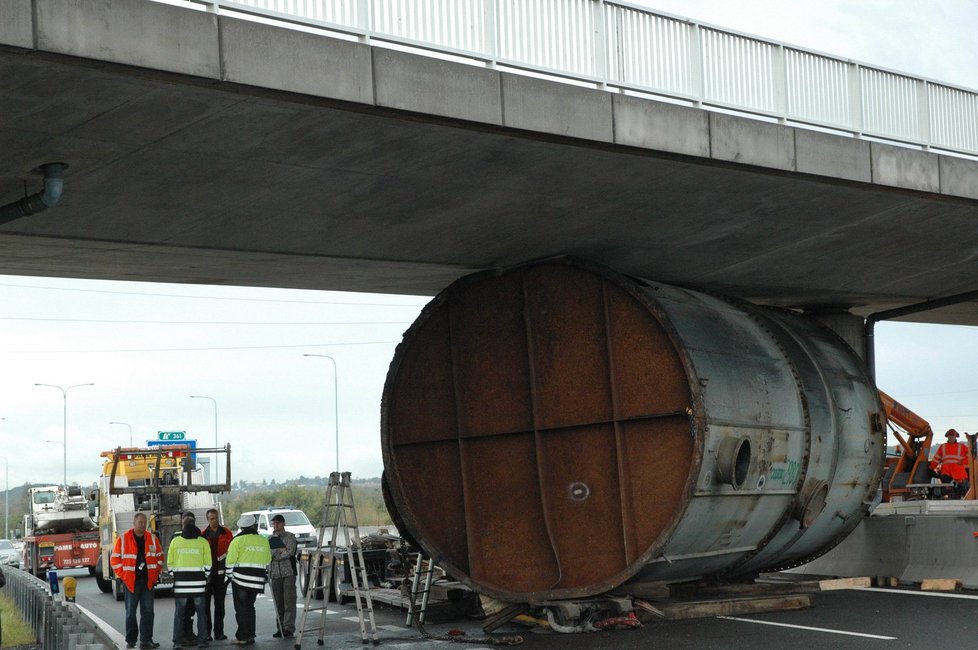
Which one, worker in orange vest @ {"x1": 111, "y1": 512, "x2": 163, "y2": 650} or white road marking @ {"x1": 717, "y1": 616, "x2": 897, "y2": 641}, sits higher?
worker in orange vest @ {"x1": 111, "y1": 512, "x2": 163, "y2": 650}

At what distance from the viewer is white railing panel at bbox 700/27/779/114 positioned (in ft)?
43.2

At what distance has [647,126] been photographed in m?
11.7

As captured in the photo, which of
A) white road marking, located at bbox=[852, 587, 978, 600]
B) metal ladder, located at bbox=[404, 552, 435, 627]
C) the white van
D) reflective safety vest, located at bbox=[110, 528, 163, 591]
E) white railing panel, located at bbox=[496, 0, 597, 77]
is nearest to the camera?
white railing panel, located at bbox=[496, 0, 597, 77]

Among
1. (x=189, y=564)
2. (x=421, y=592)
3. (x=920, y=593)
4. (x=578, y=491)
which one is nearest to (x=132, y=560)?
(x=189, y=564)

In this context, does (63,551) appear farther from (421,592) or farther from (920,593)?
(920,593)

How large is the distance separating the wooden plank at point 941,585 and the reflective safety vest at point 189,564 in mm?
9875

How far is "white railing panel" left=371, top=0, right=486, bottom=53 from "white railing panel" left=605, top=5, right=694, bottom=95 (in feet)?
5.48

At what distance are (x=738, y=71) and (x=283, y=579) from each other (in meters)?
8.56

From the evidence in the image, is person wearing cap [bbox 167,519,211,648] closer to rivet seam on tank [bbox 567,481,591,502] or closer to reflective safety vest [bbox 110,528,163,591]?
reflective safety vest [bbox 110,528,163,591]

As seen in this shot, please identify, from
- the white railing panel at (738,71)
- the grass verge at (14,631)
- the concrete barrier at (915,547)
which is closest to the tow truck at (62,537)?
the grass verge at (14,631)

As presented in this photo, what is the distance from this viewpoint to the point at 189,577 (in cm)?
1461

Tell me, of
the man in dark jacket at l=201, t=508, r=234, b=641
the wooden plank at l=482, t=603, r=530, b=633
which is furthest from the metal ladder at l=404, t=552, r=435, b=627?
the man in dark jacket at l=201, t=508, r=234, b=641

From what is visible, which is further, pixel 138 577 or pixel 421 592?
pixel 421 592

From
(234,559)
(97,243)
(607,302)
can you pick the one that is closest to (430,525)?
(234,559)
